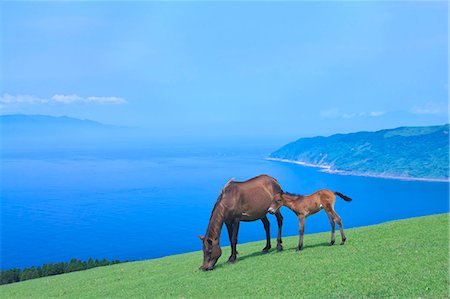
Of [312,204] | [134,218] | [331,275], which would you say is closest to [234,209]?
[312,204]

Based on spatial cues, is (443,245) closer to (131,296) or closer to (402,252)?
(402,252)

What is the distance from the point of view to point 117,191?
193 meters

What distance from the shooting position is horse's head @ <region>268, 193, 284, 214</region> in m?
14.8

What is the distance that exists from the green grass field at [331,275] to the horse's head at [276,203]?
170 centimetres

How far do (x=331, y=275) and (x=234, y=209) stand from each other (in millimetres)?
4921

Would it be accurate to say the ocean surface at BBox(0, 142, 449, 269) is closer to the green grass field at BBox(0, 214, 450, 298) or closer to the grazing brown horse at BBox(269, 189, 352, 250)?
the green grass field at BBox(0, 214, 450, 298)

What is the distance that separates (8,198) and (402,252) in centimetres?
21460

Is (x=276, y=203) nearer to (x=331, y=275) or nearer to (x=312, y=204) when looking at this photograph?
(x=312, y=204)

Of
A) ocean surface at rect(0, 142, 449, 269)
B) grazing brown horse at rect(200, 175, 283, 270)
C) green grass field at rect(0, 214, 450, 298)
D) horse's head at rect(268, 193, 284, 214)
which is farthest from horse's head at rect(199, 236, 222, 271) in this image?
ocean surface at rect(0, 142, 449, 269)

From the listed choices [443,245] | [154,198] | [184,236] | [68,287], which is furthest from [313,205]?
[154,198]

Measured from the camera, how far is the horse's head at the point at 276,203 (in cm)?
1483

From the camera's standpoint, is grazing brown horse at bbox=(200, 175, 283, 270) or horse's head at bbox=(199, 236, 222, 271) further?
grazing brown horse at bbox=(200, 175, 283, 270)

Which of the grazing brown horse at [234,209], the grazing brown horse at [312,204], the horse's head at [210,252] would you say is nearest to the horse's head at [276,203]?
the grazing brown horse at [312,204]

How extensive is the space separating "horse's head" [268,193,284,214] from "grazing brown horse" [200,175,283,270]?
550mm
